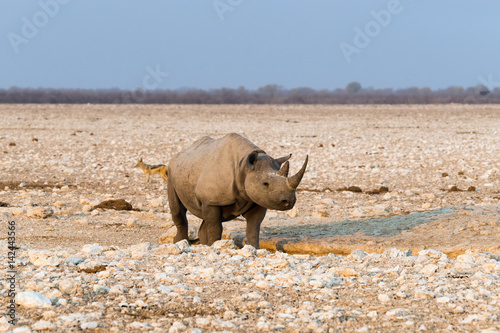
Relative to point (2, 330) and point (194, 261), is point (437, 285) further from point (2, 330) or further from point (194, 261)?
point (2, 330)

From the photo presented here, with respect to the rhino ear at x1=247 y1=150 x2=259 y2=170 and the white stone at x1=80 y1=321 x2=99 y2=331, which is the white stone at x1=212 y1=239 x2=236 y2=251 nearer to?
the rhino ear at x1=247 y1=150 x2=259 y2=170

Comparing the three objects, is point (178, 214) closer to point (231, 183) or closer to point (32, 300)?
point (231, 183)

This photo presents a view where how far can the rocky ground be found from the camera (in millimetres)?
5137

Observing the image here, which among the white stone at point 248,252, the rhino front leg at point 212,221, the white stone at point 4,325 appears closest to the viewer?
the white stone at point 4,325

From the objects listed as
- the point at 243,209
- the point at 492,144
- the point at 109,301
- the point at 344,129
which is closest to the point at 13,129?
the point at 344,129

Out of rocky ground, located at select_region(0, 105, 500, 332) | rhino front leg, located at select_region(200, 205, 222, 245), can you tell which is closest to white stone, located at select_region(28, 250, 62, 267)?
rocky ground, located at select_region(0, 105, 500, 332)

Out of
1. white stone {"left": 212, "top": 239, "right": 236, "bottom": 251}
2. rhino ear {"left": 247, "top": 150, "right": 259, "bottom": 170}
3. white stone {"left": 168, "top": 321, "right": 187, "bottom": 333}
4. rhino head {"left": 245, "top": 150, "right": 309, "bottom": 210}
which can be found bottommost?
white stone {"left": 212, "top": 239, "right": 236, "bottom": 251}

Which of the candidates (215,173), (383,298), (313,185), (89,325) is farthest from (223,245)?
A: (313,185)

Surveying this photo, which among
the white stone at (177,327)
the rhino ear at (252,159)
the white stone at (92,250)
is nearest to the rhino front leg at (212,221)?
the rhino ear at (252,159)

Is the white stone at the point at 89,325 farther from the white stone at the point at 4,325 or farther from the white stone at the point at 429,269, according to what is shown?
the white stone at the point at 429,269

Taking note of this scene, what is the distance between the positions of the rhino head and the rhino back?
0.17 m

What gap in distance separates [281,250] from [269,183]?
150 cm

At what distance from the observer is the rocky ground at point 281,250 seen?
5137mm

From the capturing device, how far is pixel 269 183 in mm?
7520
